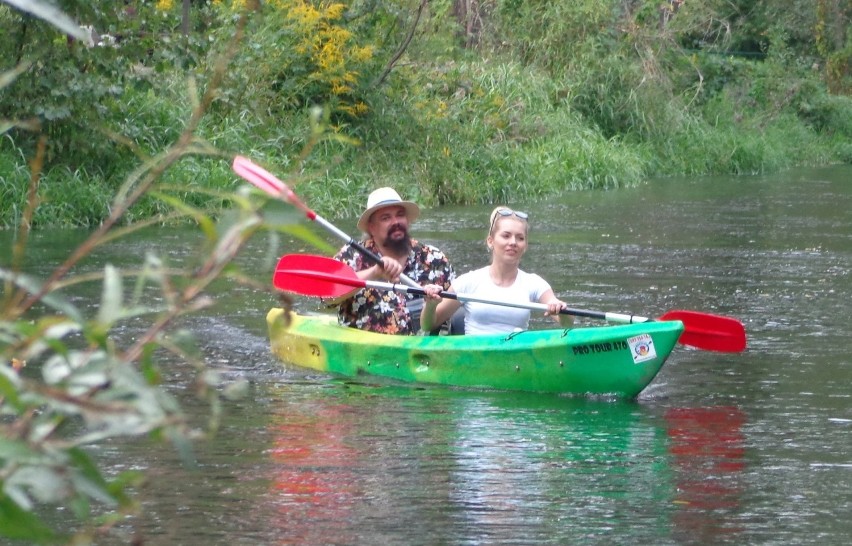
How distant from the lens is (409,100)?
65.0 feet

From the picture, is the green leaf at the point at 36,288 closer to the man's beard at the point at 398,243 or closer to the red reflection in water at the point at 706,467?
→ the red reflection in water at the point at 706,467

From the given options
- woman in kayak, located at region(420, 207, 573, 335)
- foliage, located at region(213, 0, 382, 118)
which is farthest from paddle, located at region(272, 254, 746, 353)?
foliage, located at region(213, 0, 382, 118)

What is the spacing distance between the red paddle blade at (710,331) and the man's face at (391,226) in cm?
147

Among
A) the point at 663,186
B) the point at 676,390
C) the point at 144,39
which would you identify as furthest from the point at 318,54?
the point at 676,390

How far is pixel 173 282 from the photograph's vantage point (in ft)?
5.92

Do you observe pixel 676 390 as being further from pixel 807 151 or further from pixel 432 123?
pixel 807 151

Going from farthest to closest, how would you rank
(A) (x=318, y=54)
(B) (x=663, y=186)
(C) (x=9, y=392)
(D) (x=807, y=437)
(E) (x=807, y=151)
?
(E) (x=807, y=151)
(B) (x=663, y=186)
(A) (x=318, y=54)
(D) (x=807, y=437)
(C) (x=9, y=392)

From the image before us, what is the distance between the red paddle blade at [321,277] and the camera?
24.1 ft

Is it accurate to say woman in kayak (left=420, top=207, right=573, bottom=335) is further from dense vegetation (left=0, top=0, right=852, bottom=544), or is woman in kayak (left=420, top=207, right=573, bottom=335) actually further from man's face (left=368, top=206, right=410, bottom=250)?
dense vegetation (left=0, top=0, right=852, bottom=544)

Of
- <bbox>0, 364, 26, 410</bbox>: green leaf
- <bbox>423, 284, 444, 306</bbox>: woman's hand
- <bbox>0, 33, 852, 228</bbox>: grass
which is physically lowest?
<bbox>423, 284, 444, 306</bbox>: woman's hand

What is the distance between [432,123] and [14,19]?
22.7 ft

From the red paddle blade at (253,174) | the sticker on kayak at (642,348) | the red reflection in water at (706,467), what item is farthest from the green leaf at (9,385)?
the sticker on kayak at (642,348)

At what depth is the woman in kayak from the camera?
6980 millimetres

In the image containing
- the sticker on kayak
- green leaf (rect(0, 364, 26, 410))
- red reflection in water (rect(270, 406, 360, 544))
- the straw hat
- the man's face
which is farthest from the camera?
the man's face
